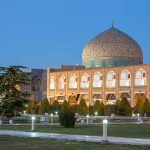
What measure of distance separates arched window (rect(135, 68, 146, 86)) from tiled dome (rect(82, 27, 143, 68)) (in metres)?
11.1

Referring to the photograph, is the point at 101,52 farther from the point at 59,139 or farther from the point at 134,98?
the point at 59,139

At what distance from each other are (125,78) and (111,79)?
2.51 metres

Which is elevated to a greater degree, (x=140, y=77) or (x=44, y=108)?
(x=140, y=77)

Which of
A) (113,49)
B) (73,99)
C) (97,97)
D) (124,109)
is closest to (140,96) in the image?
(97,97)

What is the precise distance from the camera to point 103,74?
229 ft

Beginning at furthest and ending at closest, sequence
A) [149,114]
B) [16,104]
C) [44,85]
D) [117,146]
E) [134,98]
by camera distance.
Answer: [44,85]
[134,98]
[149,114]
[16,104]
[117,146]

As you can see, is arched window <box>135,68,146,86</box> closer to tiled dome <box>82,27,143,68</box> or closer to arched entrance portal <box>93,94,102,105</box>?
arched entrance portal <box>93,94,102,105</box>

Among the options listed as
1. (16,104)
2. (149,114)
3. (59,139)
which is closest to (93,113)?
(149,114)

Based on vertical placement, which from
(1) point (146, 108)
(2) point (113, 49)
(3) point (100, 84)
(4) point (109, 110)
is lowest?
(4) point (109, 110)

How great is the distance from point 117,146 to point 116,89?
53204 mm

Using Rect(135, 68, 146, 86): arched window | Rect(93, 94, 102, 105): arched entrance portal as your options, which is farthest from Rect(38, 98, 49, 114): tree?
Rect(135, 68, 146, 86): arched window

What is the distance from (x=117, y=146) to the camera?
47.6 ft

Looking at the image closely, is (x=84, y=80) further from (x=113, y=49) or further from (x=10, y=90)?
(x=10, y=90)

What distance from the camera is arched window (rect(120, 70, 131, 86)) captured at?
66619mm
